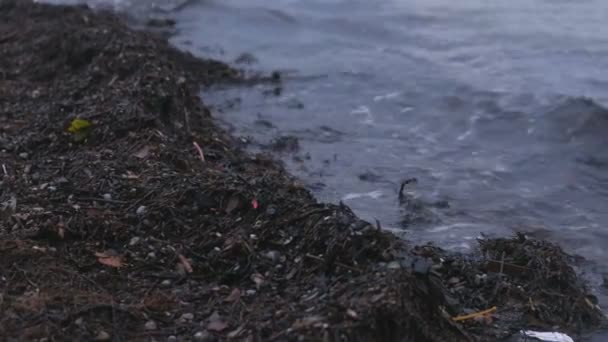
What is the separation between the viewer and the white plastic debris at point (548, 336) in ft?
15.4

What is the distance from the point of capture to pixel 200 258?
4680 millimetres

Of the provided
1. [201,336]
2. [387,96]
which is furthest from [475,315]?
[387,96]

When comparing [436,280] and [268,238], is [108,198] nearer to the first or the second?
[268,238]

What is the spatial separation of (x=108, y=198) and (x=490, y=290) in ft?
8.35

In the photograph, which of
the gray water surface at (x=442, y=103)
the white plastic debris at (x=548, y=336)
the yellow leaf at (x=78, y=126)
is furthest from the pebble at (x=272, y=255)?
the yellow leaf at (x=78, y=126)

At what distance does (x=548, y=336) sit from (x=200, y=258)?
2.09 metres

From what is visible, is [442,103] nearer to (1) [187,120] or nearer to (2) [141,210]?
(1) [187,120]

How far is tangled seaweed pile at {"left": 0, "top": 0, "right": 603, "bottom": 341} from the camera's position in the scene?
12.9 ft

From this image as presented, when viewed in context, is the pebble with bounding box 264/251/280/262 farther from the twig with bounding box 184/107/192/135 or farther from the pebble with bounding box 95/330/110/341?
the twig with bounding box 184/107/192/135

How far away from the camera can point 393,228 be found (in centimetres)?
652

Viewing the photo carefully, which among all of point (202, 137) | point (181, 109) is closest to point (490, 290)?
point (202, 137)

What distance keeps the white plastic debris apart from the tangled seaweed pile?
87 millimetres

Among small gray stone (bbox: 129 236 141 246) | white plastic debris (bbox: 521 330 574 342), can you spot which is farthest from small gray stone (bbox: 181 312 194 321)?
white plastic debris (bbox: 521 330 574 342)

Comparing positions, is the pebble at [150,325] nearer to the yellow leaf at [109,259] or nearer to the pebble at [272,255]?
the yellow leaf at [109,259]
